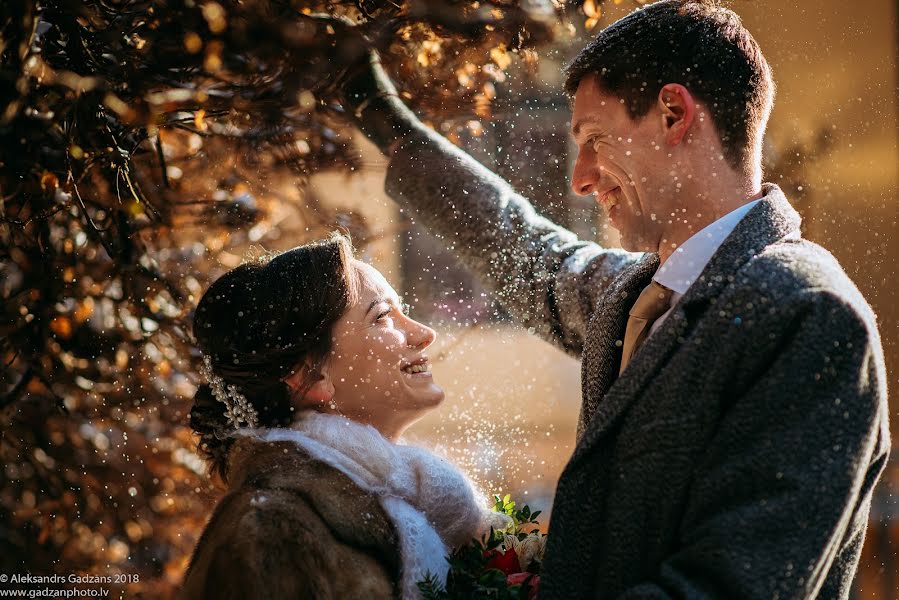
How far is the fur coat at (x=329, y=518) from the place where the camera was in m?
1.67

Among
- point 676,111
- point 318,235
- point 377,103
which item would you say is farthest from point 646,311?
point 318,235

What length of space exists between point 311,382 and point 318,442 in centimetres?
19

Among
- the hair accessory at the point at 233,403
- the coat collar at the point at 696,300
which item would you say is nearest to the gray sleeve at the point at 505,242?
the coat collar at the point at 696,300

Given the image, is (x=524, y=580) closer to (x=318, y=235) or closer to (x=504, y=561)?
(x=504, y=561)

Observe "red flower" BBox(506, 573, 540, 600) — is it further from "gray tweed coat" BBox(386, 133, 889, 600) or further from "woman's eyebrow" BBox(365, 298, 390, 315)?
"woman's eyebrow" BBox(365, 298, 390, 315)

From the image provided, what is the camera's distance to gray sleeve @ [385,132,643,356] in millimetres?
2387

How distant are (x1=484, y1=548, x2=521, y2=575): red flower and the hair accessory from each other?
605mm

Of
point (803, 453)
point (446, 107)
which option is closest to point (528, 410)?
point (446, 107)

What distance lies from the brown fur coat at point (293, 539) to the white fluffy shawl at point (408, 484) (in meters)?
0.03

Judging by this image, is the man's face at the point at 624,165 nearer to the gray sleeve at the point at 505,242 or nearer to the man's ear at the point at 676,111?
the man's ear at the point at 676,111

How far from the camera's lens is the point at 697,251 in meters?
1.71

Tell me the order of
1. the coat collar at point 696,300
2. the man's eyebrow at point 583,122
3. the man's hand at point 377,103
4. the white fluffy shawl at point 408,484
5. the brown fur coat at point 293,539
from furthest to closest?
the man's hand at point 377,103, the man's eyebrow at point 583,122, the white fluffy shawl at point 408,484, the brown fur coat at point 293,539, the coat collar at point 696,300

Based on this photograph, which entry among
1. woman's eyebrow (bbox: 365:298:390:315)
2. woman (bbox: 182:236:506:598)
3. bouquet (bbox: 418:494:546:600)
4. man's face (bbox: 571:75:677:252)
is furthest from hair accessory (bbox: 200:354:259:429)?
man's face (bbox: 571:75:677:252)

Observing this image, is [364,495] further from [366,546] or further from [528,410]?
[528,410]
